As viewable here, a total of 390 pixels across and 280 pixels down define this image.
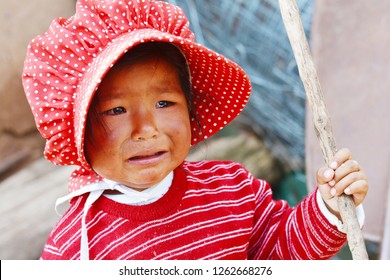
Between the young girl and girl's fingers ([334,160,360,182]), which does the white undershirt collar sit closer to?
the young girl

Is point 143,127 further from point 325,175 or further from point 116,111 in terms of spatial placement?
point 325,175

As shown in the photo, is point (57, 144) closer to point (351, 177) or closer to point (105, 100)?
point (105, 100)

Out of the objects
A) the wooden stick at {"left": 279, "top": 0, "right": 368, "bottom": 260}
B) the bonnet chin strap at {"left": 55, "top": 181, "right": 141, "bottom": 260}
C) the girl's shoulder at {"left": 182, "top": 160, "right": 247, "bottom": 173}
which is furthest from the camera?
the girl's shoulder at {"left": 182, "top": 160, "right": 247, "bottom": 173}

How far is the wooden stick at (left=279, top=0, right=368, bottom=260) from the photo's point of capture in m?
0.88

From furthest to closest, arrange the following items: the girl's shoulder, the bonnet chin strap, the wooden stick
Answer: the girl's shoulder → the bonnet chin strap → the wooden stick

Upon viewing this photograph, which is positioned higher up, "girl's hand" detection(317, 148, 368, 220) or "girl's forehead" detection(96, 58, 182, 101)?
"girl's forehead" detection(96, 58, 182, 101)

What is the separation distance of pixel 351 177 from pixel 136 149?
323 millimetres

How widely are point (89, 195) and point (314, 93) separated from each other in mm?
406

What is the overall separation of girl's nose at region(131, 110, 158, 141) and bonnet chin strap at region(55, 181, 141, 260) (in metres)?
0.12

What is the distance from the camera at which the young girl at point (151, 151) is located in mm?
934

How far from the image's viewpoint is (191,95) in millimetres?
1109

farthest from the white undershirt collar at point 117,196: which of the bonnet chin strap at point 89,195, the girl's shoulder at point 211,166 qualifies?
the girl's shoulder at point 211,166

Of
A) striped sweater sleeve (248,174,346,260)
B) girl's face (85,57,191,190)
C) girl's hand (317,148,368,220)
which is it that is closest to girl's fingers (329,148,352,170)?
girl's hand (317,148,368,220)
